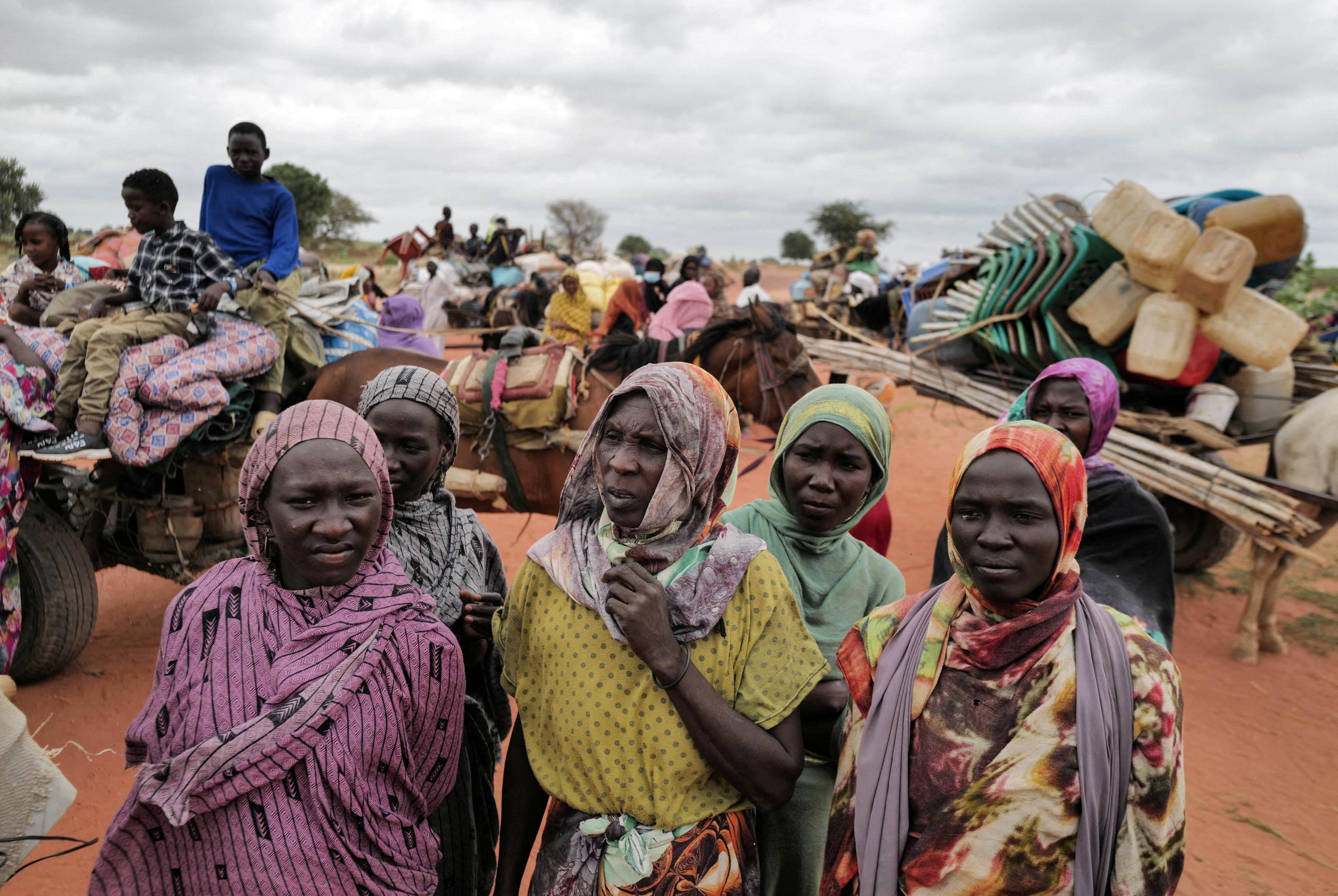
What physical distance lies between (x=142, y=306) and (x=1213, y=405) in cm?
723

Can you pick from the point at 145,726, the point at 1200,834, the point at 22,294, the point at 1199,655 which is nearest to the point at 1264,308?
the point at 1199,655

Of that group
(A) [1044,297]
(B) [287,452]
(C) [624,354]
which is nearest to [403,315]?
(C) [624,354]

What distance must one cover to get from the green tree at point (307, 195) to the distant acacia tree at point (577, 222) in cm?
1257

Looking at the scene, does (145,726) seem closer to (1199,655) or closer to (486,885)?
(486,885)

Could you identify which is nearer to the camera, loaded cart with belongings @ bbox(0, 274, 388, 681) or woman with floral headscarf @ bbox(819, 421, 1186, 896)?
woman with floral headscarf @ bbox(819, 421, 1186, 896)

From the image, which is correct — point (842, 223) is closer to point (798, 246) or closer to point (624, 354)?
point (798, 246)

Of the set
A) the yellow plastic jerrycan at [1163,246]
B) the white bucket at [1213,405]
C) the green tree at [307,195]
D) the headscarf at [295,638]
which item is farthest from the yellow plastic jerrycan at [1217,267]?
the green tree at [307,195]

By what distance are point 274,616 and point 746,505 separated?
4.38ft

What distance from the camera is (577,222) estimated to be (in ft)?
137

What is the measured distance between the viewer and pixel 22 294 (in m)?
5.29

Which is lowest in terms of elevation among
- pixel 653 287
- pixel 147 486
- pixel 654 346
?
pixel 147 486

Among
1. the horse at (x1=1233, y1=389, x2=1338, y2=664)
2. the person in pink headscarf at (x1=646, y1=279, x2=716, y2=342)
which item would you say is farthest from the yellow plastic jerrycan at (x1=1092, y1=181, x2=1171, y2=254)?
the person in pink headscarf at (x1=646, y1=279, x2=716, y2=342)

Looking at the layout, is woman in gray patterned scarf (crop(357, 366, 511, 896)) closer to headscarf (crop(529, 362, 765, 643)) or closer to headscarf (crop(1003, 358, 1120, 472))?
headscarf (crop(529, 362, 765, 643))

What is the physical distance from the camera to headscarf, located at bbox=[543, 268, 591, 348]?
1146cm
